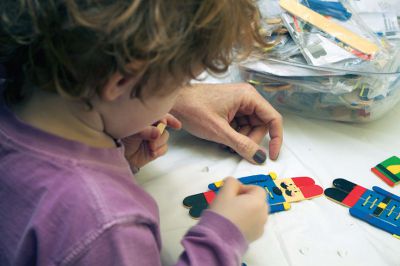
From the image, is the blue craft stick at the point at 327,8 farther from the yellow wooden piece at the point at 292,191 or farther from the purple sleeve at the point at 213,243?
the purple sleeve at the point at 213,243

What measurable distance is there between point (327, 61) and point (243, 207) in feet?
1.05

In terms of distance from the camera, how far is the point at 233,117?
0.66m

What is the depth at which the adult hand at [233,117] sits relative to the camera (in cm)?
60

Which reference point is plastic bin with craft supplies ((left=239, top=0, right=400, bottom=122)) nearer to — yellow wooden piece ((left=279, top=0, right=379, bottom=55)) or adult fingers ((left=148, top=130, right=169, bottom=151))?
yellow wooden piece ((left=279, top=0, right=379, bottom=55))

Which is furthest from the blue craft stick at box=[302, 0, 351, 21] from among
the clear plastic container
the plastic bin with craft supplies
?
the clear plastic container

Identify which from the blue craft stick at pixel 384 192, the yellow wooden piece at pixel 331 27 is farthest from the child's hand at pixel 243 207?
the yellow wooden piece at pixel 331 27

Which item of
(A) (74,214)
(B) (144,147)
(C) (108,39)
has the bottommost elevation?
(B) (144,147)

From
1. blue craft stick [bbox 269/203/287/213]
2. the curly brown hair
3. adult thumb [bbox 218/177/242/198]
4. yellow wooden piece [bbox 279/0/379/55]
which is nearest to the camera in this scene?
the curly brown hair

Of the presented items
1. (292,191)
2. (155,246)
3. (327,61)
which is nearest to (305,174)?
(292,191)

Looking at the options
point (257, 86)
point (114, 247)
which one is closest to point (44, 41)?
point (114, 247)

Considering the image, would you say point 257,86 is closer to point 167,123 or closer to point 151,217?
point 167,123

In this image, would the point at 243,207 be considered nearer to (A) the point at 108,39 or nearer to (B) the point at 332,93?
(A) the point at 108,39

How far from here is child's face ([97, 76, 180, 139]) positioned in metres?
0.37

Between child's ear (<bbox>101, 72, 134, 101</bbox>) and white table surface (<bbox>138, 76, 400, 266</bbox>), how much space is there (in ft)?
0.68
